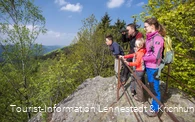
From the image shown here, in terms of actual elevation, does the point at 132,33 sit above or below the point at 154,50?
above

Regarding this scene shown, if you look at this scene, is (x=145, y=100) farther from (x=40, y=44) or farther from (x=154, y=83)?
(x=40, y=44)

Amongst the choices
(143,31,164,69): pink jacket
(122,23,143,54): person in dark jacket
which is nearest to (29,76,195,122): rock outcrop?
(143,31,164,69): pink jacket

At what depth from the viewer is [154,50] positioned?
10.8 feet

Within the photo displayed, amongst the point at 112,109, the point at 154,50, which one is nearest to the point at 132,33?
the point at 154,50

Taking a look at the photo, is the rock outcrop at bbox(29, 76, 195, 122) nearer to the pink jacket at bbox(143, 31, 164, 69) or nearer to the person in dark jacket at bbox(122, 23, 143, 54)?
the pink jacket at bbox(143, 31, 164, 69)

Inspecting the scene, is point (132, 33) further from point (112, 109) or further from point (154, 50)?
point (112, 109)

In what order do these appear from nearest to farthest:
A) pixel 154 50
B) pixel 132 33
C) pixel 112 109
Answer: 1. pixel 154 50
2. pixel 112 109
3. pixel 132 33

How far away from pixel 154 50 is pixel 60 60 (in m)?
5.38

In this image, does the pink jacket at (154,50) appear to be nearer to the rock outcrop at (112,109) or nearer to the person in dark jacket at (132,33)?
the person in dark jacket at (132,33)

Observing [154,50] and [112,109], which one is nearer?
[154,50]

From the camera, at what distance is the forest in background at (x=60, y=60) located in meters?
7.50

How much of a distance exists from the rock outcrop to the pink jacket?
137 cm

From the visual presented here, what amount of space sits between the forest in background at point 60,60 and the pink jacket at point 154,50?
0.99 meters

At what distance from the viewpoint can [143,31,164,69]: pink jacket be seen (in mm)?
3248
